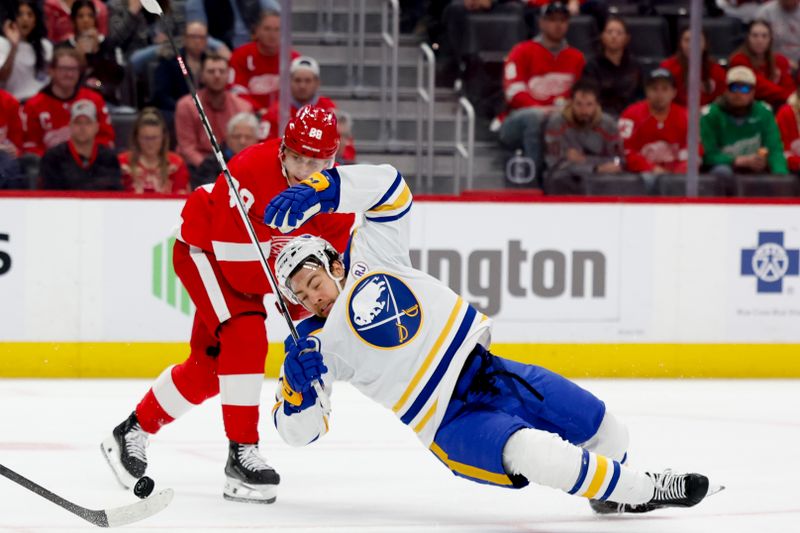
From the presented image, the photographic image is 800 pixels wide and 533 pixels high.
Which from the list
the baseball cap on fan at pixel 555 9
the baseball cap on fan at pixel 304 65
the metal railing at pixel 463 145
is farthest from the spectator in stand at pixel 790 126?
the baseball cap on fan at pixel 304 65

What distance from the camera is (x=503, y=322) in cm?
627

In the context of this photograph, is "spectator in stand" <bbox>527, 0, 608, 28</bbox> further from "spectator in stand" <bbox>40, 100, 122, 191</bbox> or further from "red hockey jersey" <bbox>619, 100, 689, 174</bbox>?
"spectator in stand" <bbox>40, 100, 122, 191</bbox>

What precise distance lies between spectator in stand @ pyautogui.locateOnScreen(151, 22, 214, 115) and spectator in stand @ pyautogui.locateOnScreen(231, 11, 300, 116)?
0.15 meters

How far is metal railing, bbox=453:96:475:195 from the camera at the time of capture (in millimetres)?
6695

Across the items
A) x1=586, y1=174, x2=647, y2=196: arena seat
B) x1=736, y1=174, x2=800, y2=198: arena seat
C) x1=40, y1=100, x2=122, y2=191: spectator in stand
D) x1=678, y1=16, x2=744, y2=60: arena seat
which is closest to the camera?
x1=40, y1=100, x2=122, y2=191: spectator in stand

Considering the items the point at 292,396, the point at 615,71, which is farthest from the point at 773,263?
the point at 292,396

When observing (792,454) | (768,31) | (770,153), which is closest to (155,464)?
(792,454)

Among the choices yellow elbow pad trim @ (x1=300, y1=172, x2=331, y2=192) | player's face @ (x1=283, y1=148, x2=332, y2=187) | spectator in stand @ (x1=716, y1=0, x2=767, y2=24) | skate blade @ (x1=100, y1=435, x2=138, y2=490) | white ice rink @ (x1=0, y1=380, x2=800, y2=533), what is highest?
spectator in stand @ (x1=716, y1=0, x2=767, y2=24)

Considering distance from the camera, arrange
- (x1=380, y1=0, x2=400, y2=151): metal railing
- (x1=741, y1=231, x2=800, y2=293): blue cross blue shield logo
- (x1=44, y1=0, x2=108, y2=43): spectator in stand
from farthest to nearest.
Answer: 1. (x1=44, y1=0, x2=108, y2=43): spectator in stand
2. (x1=380, y1=0, x2=400, y2=151): metal railing
3. (x1=741, y1=231, x2=800, y2=293): blue cross blue shield logo

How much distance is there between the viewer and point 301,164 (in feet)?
12.2

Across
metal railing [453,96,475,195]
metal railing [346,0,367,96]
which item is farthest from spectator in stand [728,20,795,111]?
metal railing [346,0,367,96]

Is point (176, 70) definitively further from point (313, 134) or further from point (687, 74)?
point (313, 134)

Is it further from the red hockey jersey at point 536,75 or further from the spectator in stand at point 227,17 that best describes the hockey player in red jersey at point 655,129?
the spectator in stand at point 227,17

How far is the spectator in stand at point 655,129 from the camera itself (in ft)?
22.7
